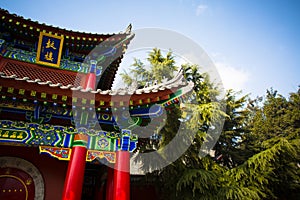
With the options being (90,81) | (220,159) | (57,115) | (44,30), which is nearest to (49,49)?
(44,30)

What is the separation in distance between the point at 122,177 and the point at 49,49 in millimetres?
4274

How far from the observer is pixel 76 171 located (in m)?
3.79

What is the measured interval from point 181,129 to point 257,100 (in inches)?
645

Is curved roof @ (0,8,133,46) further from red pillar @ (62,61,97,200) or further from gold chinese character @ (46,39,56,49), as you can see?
red pillar @ (62,61,97,200)

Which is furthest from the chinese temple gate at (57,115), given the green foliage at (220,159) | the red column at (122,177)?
the green foliage at (220,159)

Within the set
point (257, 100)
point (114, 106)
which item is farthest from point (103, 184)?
point (257, 100)

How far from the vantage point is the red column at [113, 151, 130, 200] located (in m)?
3.89

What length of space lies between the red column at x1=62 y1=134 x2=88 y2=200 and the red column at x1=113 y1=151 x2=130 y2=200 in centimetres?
65

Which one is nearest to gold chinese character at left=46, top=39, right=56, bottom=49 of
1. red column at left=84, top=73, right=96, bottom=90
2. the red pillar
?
red column at left=84, top=73, right=96, bottom=90

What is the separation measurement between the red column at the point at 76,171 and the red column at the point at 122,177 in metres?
0.65

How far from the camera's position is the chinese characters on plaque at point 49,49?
5.92 meters

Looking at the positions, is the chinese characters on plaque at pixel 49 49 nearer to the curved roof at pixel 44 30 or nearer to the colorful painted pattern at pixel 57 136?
the curved roof at pixel 44 30

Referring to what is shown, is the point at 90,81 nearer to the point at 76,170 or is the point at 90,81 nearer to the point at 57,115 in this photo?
the point at 57,115

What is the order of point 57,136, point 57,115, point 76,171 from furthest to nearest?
point 57,115, point 57,136, point 76,171
